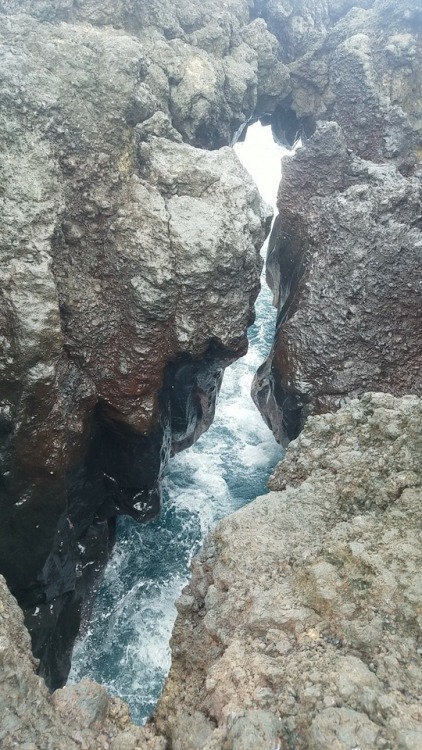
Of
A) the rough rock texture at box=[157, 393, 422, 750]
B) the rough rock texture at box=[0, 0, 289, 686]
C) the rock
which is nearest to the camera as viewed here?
the rock

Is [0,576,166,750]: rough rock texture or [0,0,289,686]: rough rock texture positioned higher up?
[0,0,289,686]: rough rock texture

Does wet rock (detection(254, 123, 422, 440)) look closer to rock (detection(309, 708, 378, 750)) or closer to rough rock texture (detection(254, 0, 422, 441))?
rough rock texture (detection(254, 0, 422, 441))

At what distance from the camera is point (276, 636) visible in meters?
5.35

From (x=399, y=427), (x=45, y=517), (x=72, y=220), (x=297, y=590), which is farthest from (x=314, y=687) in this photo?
(x=72, y=220)

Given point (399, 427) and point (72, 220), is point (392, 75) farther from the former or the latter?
point (399, 427)

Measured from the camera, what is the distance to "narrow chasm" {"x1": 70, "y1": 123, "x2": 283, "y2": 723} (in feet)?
45.2

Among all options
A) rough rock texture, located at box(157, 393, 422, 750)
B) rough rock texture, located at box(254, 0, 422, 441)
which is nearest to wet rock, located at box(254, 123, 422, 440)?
rough rock texture, located at box(254, 0, 422, 441)

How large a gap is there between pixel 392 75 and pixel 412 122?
7.90 ft

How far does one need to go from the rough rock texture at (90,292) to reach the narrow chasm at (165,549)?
1.02 m

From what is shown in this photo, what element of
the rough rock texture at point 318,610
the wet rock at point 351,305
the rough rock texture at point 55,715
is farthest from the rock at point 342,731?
the wet rock at point 351,305

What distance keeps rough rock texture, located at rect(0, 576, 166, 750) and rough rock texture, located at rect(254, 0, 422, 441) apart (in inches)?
394

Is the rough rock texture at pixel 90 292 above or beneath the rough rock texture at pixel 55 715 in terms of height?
above

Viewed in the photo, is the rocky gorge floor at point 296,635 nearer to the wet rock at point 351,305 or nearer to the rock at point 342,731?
the rock at point 342,731

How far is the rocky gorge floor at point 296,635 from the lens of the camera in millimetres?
4508
